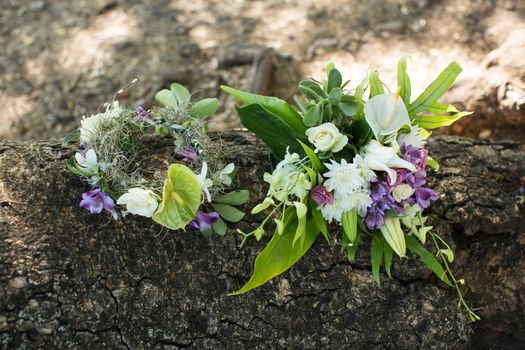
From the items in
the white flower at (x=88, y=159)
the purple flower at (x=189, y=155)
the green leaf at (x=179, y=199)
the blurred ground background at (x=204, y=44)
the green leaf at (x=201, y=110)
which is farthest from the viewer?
the blurred ground background at (x=204, y=44)

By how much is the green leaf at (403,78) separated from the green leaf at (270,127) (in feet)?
1.04

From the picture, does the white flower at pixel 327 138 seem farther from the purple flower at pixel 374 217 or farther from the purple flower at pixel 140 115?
the purple flower at pixel 140 115

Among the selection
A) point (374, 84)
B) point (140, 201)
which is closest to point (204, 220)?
point (140, 201)

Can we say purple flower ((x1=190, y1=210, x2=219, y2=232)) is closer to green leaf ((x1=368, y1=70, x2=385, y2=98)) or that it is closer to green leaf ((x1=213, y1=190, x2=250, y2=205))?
green leaf ((x1=213, y1=190, x2=250, y2=205))

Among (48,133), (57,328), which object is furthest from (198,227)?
(48,133)

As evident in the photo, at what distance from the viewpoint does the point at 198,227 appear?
1.55 metres

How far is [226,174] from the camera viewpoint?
63.9 inches

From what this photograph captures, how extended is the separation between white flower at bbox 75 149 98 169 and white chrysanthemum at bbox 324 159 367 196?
0.65 metres

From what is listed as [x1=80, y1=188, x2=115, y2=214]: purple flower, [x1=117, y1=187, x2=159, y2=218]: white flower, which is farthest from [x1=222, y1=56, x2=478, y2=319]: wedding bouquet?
[x1=80, y1=188, x2=115, y2=214]: purple flower

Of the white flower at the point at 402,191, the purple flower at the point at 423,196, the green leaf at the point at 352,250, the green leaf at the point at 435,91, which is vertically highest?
the green leaf at the point at 435,91

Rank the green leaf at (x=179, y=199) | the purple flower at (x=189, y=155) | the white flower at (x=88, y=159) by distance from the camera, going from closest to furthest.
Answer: the green leaf at (x=179, y=199) → the white flower at (x=88, y=159) → the purple flower at (x=189, y=155)

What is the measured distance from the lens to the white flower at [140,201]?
145 centimetres

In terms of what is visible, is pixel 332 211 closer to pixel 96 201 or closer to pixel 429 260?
pixel 429 260

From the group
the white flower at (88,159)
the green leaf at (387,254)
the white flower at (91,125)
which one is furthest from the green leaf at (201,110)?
the green leaf at (387,254)
